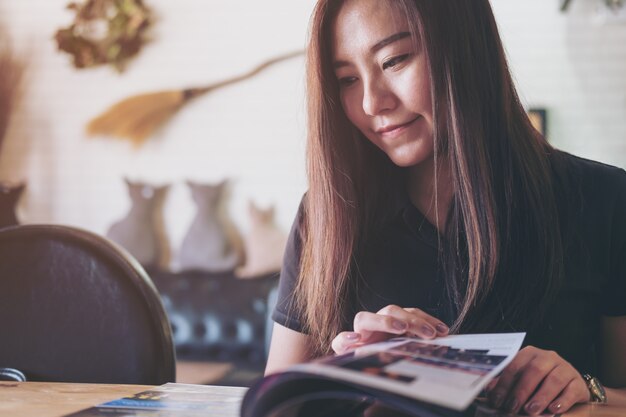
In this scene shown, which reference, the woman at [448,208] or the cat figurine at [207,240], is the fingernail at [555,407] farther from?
the cat figurine at [207,240]

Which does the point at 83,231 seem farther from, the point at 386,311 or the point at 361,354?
the point at 361,354

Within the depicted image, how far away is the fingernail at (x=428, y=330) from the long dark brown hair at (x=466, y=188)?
0.97ft

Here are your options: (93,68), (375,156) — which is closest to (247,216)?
(93,68)

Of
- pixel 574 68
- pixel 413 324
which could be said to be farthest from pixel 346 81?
pixel 574 68

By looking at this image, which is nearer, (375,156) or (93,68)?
(375,156)

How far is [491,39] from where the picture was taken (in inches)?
47.9

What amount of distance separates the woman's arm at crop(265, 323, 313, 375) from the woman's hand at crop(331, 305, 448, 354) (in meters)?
0.36

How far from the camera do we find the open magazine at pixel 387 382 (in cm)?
54

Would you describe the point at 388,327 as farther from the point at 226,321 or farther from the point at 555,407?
the point at 226,321

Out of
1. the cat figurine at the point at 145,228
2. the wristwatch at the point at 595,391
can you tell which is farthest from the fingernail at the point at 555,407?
the cat figurine at the point at 145,228

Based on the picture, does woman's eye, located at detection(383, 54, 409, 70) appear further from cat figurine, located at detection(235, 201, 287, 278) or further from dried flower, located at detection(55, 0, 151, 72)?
dried flower, located at detection(55, 0, 151, 72)

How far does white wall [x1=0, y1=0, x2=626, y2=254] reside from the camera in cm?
344

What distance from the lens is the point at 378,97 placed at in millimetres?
1177

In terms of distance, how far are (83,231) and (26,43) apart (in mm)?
3057
